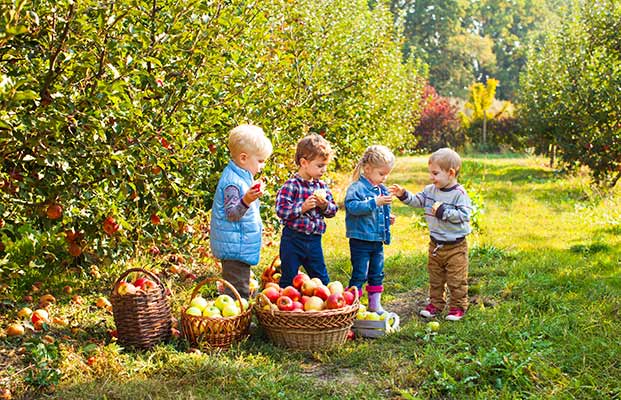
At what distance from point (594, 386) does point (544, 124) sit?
12718 millimetres

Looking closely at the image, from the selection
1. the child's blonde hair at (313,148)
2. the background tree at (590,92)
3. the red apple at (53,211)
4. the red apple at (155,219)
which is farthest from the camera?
the background tree at (590,92)

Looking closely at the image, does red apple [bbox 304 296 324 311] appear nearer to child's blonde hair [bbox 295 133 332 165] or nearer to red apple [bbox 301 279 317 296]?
red apple [bbox 301 279 317 296]

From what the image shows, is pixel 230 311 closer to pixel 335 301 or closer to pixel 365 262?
pixel 335 301

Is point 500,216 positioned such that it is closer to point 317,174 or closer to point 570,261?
point 570,261

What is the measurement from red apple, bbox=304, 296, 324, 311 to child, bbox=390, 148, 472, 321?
1025 millimetres

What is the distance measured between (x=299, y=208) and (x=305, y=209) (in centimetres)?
11

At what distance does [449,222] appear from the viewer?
15.5 feet

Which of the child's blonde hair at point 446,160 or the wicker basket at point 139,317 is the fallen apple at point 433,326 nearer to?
the child's blonde hair at point 446,160

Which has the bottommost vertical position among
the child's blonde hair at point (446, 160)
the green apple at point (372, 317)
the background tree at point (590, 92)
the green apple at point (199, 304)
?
the green apple at point (372, 317)

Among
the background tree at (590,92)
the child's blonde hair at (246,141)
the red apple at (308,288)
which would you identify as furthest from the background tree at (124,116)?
the background tree at (590,92)

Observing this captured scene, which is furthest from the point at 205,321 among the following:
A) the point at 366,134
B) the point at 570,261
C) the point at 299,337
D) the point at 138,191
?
the point at 366,134

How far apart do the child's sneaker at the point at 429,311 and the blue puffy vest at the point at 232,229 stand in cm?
140

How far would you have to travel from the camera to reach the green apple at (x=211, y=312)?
395 centimetres

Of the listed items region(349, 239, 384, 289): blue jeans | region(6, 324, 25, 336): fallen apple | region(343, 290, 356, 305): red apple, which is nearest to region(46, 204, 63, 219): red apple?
region(6, 324, 25, 336): fallen apple
